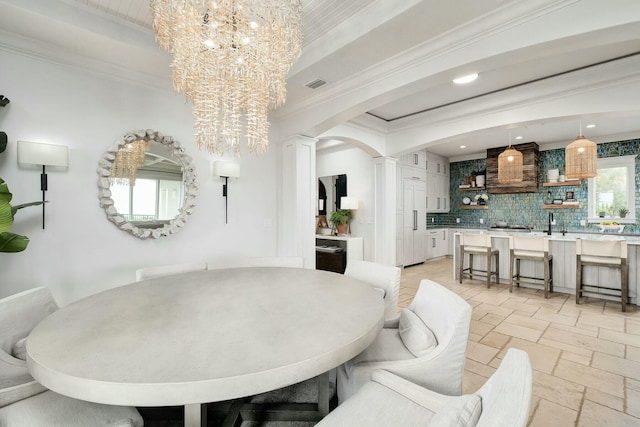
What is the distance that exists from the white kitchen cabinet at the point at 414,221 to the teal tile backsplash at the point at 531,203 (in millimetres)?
1062

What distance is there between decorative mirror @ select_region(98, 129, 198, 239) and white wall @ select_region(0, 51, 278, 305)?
0.10 metres

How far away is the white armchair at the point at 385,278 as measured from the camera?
2070 mm

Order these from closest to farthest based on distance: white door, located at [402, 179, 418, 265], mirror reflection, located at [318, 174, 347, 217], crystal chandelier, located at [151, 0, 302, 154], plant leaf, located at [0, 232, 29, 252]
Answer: crystal chandelier, located at [151, 0, 302, 154], plant leaf, located at [0, 232, 29, 252], mirror reflection, located at [318, 174, 347, 217], white door, located at [402, 179, 418, 265]

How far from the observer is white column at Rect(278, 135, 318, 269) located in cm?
385

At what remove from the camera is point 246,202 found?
3742 millimetres

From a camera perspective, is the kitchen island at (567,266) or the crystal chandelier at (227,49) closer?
the crystal chandelier at (227,49)

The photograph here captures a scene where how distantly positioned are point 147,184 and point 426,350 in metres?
2.95

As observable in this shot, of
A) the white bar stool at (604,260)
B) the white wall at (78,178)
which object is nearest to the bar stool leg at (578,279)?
the white bar stool at (604,260)

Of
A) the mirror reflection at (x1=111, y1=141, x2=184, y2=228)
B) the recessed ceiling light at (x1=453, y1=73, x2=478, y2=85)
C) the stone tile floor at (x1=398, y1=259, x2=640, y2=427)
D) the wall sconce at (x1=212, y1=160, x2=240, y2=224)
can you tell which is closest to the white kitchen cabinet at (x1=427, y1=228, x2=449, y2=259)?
the stone tile floor at (x1=398, y1=259, x2=640, y2=427)

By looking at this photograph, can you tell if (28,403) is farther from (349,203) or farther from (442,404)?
(349,203)

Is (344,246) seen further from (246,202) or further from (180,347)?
(180,347)

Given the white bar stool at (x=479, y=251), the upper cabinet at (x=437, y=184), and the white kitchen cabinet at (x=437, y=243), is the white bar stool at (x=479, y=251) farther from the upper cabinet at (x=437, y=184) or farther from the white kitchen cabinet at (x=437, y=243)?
the upper cabinet at (x=437, y=184)

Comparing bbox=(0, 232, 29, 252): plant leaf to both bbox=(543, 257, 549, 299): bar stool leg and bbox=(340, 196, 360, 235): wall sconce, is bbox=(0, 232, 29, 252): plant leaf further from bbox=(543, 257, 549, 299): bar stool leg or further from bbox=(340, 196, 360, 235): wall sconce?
bbox=(543, 257, 549, 299): bar stool leg

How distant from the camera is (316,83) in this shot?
10.2 ft
